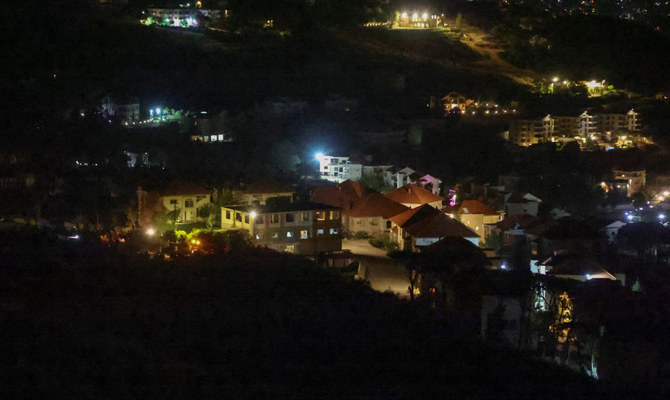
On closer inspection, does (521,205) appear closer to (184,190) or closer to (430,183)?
(430,183)

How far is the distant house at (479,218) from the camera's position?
11453 millimetres

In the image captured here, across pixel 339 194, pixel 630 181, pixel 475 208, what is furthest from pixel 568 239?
pixel 630 181

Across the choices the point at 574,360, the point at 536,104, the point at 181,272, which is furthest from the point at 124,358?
the point at 536,104

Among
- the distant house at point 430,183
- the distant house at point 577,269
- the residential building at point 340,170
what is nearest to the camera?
the distant house at point 577,269

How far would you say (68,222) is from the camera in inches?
310

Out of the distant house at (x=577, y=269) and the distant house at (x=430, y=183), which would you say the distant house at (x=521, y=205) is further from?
the distant house at (x=577, y=269)

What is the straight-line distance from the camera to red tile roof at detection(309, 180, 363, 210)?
11.1m

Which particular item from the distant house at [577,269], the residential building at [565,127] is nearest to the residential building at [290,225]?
the distant house at [577,269]

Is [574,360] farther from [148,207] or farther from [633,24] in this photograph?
[633,24]

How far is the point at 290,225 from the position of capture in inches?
360

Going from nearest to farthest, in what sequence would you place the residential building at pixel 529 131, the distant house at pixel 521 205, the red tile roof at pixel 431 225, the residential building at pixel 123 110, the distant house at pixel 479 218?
the red tile roof at pixel 431 225 < the distant house at pixel 479 218 < the distant house at pixel 521 205 < the residential building at pixel 123 110 < the residential building at pixel 529 131

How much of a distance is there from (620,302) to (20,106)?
5115mm

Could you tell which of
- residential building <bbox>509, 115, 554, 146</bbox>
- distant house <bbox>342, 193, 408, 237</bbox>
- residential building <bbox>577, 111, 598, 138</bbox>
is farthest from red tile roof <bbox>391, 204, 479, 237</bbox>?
residential building <bbox>577, 111, 598, 138</bbox>

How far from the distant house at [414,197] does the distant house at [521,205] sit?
3.20 ft
